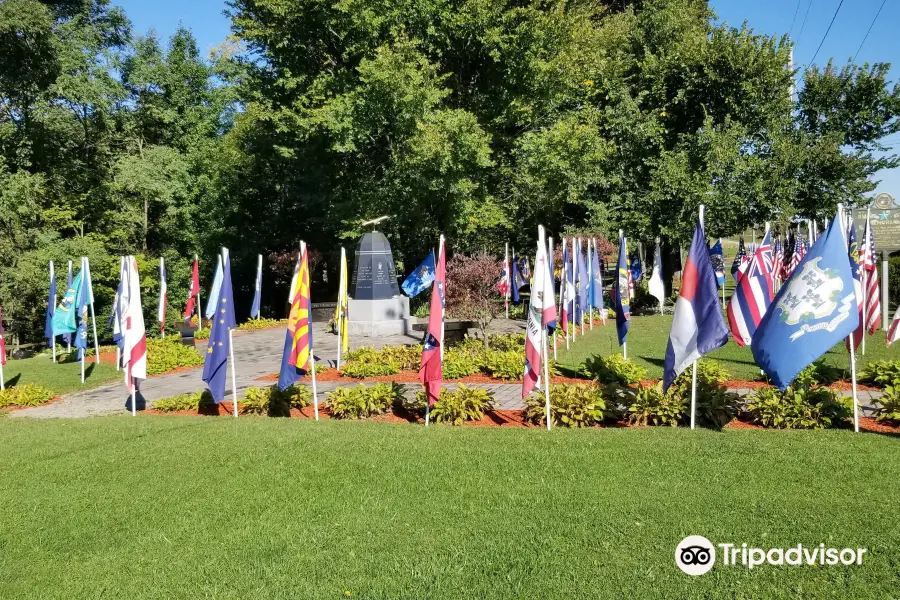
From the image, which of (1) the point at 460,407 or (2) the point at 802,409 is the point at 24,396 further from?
(2) the point at 802,409

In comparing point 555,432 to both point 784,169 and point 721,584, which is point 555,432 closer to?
point 721,584

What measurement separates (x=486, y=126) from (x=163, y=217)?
14682 mm

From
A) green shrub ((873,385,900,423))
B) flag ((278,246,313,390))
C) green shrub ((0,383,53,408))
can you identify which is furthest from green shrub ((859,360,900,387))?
green shrub ((0,383,53,408))

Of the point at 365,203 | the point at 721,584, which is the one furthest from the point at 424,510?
the point at 365,203

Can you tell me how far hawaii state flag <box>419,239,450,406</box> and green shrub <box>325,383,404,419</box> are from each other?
1.05 meters

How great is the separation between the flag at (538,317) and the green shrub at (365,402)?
7.59 feet

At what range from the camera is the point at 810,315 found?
6.91 m

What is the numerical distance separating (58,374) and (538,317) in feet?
41.1

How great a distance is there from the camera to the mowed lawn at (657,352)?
12629mm

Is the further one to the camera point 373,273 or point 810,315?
point 373,273

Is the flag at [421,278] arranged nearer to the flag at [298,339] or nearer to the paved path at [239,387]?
the paved path at [239,387]

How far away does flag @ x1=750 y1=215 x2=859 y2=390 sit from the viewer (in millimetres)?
6832

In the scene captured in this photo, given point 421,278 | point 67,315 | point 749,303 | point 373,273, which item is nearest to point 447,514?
point 749,303

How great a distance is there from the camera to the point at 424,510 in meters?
5.60
